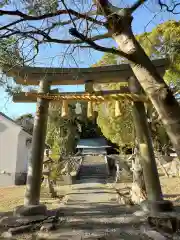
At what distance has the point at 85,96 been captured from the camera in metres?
5.43

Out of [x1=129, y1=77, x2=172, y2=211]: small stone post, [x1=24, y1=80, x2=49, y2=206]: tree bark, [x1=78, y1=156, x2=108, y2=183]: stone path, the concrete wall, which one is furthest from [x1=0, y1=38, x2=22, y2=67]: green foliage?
the concrete wall

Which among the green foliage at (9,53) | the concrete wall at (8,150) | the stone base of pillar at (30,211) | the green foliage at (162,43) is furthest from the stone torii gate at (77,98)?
the concrete wall at (8,150)

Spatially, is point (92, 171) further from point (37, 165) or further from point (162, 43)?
point (37, 165)

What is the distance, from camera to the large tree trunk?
2.10 meters

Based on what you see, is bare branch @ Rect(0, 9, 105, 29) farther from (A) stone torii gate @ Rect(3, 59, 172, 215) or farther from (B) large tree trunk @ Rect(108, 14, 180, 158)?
(A) stone torii gate @ Rect(3, 59, 172, 215)

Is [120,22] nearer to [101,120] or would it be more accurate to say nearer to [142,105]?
[142,105]

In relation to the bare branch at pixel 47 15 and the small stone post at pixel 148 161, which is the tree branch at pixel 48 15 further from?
the small stone post at pixel 148 161

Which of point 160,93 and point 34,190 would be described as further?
point 34,190

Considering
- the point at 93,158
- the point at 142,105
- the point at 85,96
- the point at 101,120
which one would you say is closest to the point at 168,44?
the point at 142,105

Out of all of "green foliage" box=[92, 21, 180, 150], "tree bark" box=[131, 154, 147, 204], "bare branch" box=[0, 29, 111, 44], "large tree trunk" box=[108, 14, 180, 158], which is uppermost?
"green foliage" box=[92, 21, 180, 150]

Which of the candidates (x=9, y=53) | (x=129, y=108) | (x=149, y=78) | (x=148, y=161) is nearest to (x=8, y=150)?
(x=129, y=108)

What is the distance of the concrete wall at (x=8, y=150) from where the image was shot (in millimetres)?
16531

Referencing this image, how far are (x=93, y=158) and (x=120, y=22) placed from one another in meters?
22.7

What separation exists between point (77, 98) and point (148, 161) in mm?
2046
